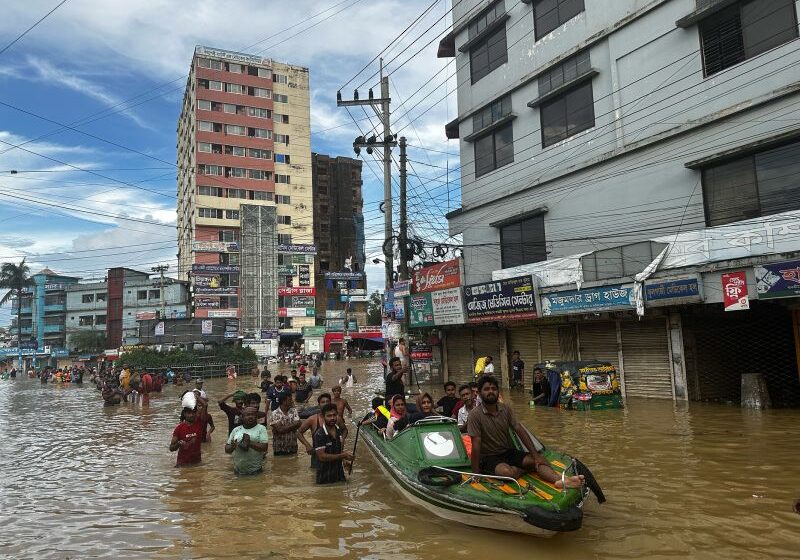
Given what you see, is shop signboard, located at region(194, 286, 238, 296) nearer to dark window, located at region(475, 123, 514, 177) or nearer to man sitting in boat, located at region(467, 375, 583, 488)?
dark window, located at region(475, 123, 514, 177)

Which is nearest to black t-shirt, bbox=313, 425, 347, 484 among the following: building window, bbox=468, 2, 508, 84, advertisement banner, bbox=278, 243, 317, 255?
building window, bbox=468, 2, 508, 84

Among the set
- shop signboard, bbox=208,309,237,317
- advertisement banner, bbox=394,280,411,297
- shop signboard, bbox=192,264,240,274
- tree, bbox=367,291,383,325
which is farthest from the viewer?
tree, bbox=367,291,383,325

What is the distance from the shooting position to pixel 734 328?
684 inches

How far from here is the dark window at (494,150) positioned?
2436 cm

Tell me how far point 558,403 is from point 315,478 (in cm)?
964

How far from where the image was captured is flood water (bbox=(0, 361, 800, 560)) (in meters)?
6.03

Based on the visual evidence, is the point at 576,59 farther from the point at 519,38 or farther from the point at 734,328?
the point at 734,328

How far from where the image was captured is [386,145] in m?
22.1

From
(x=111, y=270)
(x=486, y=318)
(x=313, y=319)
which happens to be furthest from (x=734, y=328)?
(x=111, y=270)

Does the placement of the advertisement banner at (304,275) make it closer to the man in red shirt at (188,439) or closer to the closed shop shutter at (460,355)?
the closed shop shutter at (460,355)

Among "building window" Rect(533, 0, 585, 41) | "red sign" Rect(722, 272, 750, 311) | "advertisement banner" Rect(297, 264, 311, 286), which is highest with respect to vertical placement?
"building window" Rect(533, 0, 585, 41)

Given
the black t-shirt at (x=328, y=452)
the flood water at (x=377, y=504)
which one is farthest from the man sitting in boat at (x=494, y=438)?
the black t-shirt at (x=328, y=452)

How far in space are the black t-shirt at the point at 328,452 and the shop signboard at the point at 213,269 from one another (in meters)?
57.9

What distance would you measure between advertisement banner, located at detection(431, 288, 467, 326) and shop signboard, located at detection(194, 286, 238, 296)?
4434cm
